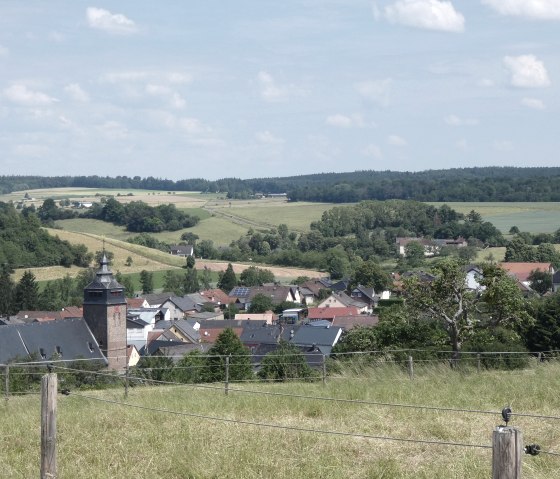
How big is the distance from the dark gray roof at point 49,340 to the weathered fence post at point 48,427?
42034 millimetres

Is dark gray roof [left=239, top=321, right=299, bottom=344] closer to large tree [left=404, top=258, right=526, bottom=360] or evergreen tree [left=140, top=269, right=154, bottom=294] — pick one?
evergreen tree [left=140, top=269, right=154, bottom=294]

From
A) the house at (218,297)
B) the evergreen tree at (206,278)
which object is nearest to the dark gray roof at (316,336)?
the house at (218,297)

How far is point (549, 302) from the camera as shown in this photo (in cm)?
3042

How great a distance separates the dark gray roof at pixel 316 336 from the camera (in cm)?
5722

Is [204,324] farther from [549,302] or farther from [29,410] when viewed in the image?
[29,410]

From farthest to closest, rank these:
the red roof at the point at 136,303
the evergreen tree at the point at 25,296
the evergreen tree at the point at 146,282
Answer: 1. the evergreen tree at the point at 146,282
2. the red roof at the point at 136,303
3. the evergreen tree at the point at 25,296

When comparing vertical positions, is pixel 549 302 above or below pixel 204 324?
above

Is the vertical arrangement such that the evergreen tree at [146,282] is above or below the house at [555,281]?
below

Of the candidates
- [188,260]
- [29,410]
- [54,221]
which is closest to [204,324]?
A: [188,260]

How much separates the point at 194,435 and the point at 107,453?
91 cm

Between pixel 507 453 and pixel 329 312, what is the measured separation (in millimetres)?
73038

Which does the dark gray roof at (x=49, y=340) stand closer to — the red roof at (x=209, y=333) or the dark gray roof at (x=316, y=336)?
the dark gray roof at (x=316, y=336)

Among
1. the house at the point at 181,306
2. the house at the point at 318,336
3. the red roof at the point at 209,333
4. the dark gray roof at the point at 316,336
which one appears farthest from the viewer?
the house at the point at 181,306

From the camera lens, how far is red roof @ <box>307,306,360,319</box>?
3012 inches
